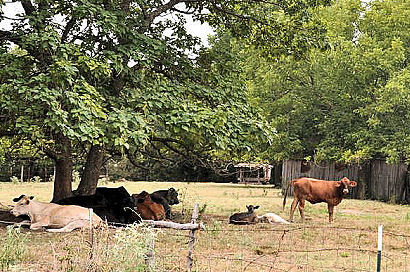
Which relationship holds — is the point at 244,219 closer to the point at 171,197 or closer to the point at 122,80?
the point at 171,197

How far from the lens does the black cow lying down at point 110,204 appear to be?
44.4 feet

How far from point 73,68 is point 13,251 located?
13.9 feet

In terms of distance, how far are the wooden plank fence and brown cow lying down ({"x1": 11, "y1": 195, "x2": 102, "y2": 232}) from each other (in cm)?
1751

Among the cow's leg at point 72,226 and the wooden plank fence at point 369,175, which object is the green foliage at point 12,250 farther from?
the wooden plank fence at point 369,175

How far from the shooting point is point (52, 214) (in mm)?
12234

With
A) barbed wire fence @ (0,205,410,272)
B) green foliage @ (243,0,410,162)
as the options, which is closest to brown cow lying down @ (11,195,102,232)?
barbed wire fence @ (0,205,410,272)

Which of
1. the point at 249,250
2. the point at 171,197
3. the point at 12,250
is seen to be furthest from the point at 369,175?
the point at 12,250

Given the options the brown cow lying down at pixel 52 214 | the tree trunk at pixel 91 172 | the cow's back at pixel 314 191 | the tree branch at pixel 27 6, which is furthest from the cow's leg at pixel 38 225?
the cow's back at pixel 314 191

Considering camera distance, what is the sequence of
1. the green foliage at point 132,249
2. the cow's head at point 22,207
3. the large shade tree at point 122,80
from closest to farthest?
the green foliage at point 132,249 → the large shade tree at point 122,80 → the cow's head at point 22,207

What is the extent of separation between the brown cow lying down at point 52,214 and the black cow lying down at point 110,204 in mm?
1159

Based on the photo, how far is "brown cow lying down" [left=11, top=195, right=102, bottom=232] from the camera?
11805 millimetres

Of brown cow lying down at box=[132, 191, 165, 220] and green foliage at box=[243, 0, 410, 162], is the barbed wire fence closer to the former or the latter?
brown cow lying down at box=[132, 191, 165, 220]

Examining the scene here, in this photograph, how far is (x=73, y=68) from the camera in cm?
1091

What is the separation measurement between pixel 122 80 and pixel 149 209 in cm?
320
